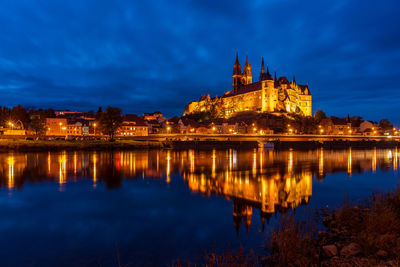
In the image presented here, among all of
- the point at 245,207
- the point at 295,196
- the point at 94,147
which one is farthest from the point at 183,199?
the point at 94,147

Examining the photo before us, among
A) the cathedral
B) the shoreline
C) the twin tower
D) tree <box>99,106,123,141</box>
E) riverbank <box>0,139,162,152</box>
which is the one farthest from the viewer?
the twin tower

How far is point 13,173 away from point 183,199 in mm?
19495

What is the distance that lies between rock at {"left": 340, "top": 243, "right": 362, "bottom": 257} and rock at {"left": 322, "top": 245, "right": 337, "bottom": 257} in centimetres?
19

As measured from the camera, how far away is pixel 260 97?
144m

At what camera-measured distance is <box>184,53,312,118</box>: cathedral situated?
14212cm

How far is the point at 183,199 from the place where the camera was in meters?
17.5

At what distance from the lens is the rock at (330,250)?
7770mm

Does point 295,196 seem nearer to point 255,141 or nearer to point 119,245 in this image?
point 119,245

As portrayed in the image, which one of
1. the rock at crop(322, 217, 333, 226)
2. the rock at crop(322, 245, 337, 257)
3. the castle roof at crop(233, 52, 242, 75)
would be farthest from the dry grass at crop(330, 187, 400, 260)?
the castle roof at crop(233, 52, 242, 75)

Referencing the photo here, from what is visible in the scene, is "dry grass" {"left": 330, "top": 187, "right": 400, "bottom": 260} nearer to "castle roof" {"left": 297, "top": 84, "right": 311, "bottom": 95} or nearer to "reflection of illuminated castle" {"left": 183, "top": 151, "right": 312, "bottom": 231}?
"reflection of illuminated castle" {"left": 183, "top": 151, "right": 312, "bottom": 231}

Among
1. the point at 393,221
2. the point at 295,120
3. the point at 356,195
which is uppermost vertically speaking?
the point at 295,120

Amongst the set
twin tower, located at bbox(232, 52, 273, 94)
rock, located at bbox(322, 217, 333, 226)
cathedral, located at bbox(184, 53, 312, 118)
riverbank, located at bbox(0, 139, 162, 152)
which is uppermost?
twin tower, located at bbox(232, 52, 273, 94)

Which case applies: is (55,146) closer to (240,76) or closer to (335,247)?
(335,247)

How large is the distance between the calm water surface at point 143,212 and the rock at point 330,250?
2210 mm
